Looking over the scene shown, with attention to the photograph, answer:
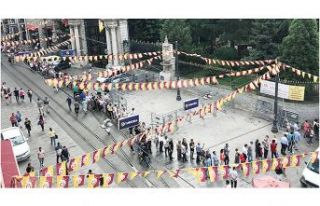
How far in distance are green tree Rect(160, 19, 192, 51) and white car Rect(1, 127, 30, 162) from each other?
18626 millimetres

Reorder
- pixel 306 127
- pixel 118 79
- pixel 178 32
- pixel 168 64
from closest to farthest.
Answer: pixel 306 127, pixel 168 64, pixel 118 79, pixel 178 32

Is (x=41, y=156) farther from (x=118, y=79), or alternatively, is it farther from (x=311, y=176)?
(x=118, y=79)

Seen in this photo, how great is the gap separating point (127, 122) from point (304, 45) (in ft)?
46.8

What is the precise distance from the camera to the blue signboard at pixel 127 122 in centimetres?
2666

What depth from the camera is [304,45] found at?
109 feet

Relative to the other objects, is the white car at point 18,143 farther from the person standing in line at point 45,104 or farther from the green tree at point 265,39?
the green tree at point 265,39

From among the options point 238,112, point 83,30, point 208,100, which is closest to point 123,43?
point 83,30

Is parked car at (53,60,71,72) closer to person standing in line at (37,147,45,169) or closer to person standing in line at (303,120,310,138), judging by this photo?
person standing in line at (37,147,45,169)

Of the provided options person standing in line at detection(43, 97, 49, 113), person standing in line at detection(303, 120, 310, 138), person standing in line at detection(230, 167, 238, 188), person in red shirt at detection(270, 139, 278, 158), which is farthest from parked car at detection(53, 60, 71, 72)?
person standing in line at detection(230, 167, 238, 188)

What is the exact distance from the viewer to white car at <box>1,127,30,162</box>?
25.5 m

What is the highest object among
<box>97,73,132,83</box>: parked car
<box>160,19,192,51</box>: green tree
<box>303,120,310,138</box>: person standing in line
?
A: <box>160,19,192,51</box>: green tree

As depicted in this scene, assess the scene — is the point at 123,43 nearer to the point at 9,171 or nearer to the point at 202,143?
the point at 202,143

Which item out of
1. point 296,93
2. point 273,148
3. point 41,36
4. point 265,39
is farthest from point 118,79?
point 41,36
